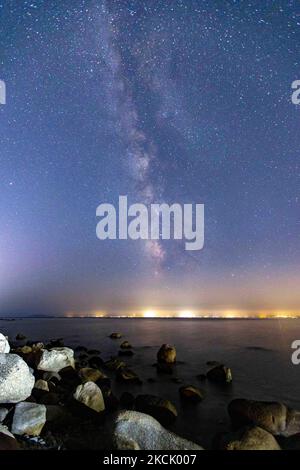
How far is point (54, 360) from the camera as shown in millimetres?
16391

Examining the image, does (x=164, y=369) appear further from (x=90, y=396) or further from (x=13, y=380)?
(x=13, y=380)

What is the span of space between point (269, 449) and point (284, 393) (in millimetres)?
11161

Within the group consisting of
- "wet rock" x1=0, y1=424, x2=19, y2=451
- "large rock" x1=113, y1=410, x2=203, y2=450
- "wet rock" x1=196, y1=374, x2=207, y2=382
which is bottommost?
"wet rock" x1=196, y1=374, x2=207, y2=382

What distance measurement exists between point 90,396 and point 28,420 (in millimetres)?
2627

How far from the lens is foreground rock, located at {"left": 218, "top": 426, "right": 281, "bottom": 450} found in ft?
25.6

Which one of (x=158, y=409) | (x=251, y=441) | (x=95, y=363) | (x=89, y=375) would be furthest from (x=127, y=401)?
(x=95, y=363)

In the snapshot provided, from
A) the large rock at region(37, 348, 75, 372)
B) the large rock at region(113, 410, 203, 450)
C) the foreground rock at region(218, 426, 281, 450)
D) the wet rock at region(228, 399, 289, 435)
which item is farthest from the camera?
the large rock at region(37, 348, 75, 372)

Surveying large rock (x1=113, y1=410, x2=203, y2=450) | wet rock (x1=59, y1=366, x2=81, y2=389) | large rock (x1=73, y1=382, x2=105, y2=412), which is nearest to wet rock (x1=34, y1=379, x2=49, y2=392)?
wet rock (x1=59, y1=366, x2=81, y2=389)

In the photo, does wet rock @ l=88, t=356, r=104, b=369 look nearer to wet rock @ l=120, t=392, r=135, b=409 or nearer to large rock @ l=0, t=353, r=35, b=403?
wet rock @ l=120, t=392, r=135, b=409

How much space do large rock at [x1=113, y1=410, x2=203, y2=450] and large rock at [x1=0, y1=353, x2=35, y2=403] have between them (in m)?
4.54
